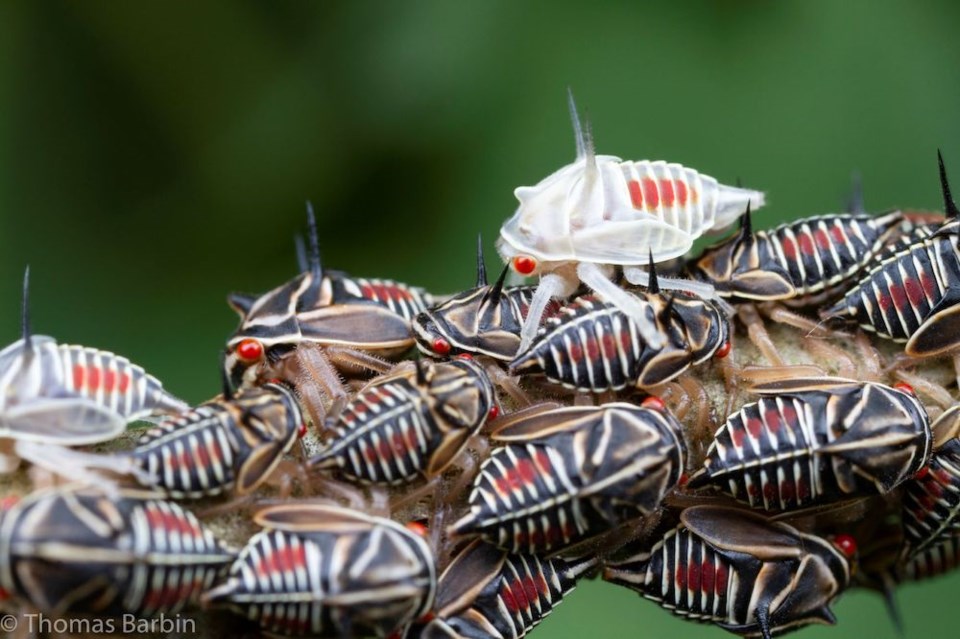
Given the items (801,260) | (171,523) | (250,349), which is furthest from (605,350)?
(171,523)

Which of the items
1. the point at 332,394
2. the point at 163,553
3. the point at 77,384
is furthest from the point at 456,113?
the point at 163,553

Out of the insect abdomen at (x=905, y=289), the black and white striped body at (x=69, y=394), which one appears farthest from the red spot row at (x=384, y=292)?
the insect abdomen at (x=905, y=289)

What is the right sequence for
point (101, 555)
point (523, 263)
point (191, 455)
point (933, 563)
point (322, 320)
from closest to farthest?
point (101, 555) → point (191, 455) → point (322, 320) → point (523, 263) → point (933, 563)

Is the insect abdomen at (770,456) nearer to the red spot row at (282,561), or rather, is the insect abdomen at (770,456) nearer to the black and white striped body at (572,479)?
the black and white striped body at (572,479)

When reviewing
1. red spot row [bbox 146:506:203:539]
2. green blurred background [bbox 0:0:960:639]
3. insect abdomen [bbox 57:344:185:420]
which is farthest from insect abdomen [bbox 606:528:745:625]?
green blurred background [bbox 0:0:960:639]

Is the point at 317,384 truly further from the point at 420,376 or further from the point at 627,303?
the point at 627,303

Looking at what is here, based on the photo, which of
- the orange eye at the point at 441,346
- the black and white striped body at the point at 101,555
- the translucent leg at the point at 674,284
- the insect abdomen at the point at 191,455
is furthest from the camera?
the translucent leg at the point at 674,284
